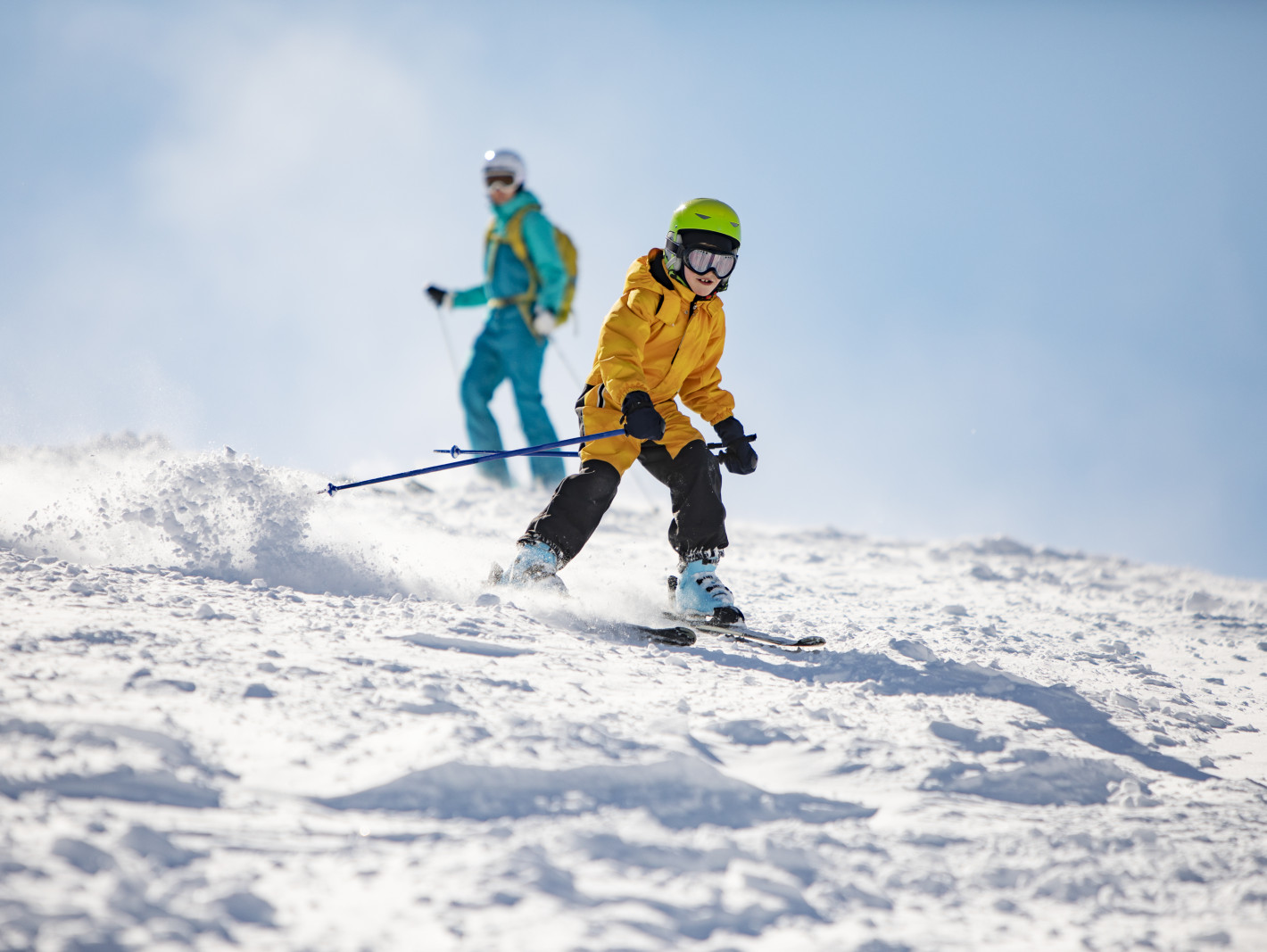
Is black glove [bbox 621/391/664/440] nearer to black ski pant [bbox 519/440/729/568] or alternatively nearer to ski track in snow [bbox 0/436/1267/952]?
black ski pant [bbox 519/440/729/568]

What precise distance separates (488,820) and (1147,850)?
50.4 inches

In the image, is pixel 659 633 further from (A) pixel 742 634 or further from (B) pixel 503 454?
(B) pixel 503 454

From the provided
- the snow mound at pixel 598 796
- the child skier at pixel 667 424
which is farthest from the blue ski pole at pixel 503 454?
the snow mound at pixel 598 796

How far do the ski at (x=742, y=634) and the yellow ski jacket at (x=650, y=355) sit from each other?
0.69 meters

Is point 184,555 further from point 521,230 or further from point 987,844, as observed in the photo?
point 521,230

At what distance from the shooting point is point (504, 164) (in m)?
8.15

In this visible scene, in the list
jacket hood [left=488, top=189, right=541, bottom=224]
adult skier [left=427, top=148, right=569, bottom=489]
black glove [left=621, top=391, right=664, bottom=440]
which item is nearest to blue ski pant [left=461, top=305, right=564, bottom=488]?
adult skier [left=427, top=148, right=569, bottom=489]

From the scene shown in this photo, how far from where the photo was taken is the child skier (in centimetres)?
360

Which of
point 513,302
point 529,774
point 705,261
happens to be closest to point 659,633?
point 529,774

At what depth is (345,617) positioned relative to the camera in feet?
9.36

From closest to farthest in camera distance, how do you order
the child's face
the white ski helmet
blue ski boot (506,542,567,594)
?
1. blue ski boot (506,542,567,594)
2. the child's face
3. the white ski helmet

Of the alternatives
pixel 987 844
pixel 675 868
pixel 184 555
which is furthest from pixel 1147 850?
pixel 184 555

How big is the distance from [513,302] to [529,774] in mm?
7008

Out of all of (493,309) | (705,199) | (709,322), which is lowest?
(709,322)
